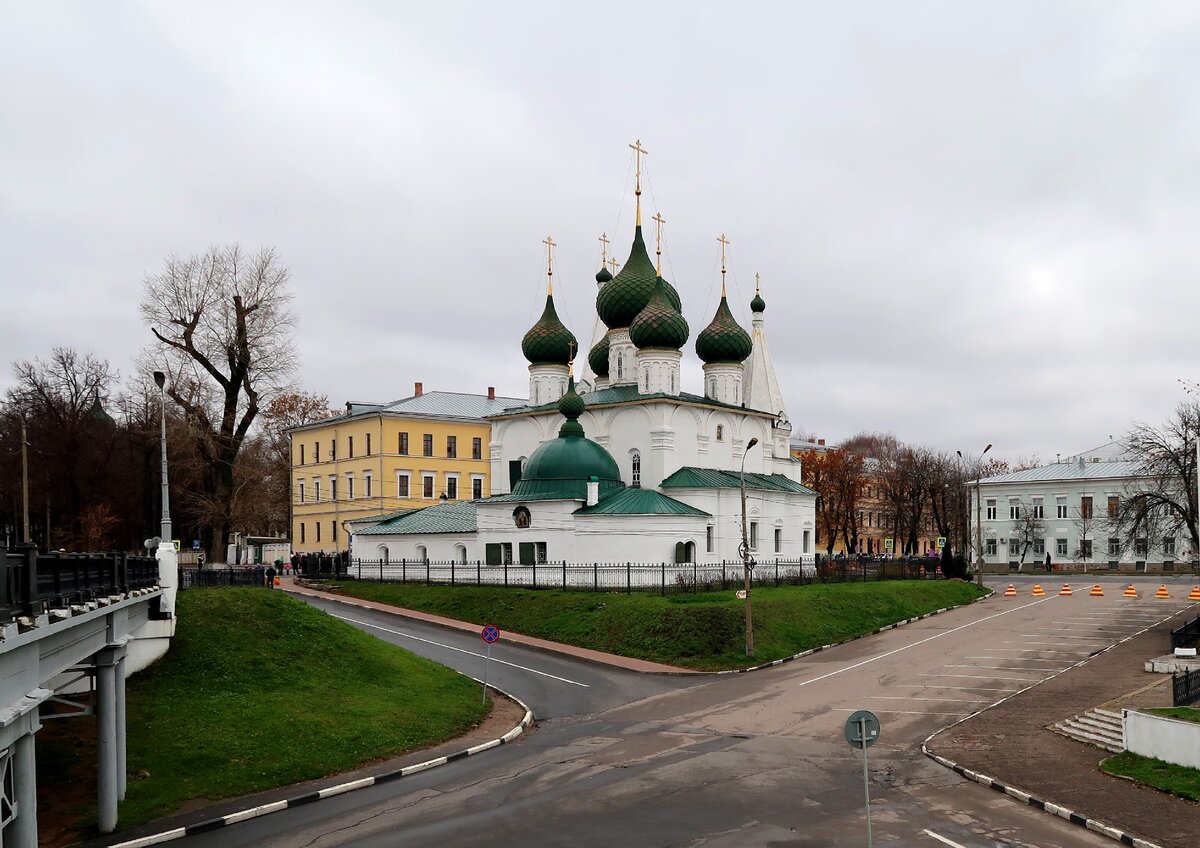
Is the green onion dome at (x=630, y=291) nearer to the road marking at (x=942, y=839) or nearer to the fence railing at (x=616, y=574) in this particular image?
the fence railing at (x=616, y=574)

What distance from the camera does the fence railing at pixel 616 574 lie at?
40.5 meters

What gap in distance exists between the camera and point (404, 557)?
165 ft

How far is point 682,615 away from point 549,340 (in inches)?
905

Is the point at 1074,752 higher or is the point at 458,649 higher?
the point at 458,649

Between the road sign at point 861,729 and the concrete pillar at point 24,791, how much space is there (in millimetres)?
9942

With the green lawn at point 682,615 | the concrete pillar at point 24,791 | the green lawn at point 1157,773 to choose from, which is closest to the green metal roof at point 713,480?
the green lawn at point 682,615

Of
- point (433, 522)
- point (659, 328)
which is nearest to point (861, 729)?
point (659, 328)

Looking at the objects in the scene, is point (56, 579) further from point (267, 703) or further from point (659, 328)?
point (659, 328)

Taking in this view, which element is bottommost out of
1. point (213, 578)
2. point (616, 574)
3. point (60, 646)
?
point (616, 574)

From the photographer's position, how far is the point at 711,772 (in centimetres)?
1856

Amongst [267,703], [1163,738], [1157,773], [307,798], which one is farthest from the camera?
[267,703]

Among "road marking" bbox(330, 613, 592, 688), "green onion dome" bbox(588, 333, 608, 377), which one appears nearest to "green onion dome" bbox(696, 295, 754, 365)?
"green onion dome" bbox(588, 333, 608, 377)

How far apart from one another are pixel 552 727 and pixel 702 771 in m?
5.51

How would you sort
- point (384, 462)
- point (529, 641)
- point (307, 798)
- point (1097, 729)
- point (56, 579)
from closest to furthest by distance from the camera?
point (56, 579)
point (307, 798)
point (1097, 729)
point (529, 641)
point (384, 462)
